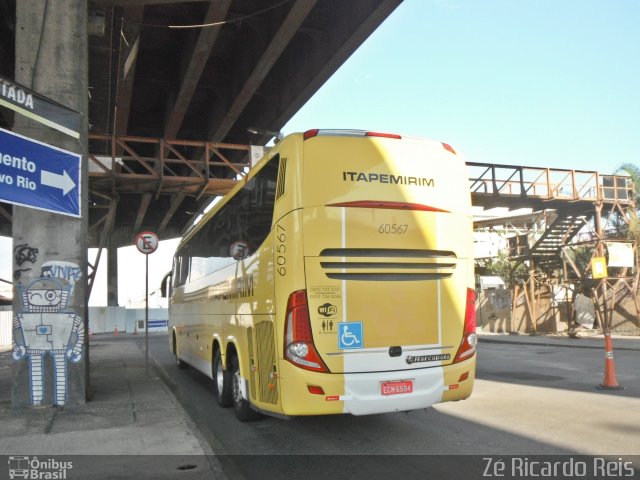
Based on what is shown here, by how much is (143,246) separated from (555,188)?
1949 cm

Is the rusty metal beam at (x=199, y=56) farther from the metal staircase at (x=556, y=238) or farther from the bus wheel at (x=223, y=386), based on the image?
the metal staircase at (x=556, y=238)

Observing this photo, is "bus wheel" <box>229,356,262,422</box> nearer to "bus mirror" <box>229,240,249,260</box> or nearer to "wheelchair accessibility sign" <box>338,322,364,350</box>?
"bus mirror" <box>229,240,249,260</box>

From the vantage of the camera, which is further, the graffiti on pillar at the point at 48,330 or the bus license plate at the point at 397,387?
the graffiti on pillar at the point at 48,330

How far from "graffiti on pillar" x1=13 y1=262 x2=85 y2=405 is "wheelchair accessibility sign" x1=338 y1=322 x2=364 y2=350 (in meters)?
5.15

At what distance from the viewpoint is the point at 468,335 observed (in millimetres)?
6742

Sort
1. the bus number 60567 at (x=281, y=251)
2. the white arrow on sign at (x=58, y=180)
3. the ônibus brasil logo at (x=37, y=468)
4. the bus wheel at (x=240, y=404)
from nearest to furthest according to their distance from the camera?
the ônibus brasil logo at (x=37, y=468) < the bus number 60567 at (x=281, y=251) < the bus wheel at (x=240, y=404) < the white arrow on sign at (x=58, y=180)

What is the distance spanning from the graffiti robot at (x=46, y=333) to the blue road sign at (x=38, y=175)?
1352mm

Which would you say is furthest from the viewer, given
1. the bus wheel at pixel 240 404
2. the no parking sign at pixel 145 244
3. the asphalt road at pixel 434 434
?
the no parking sign at pixel 145 244

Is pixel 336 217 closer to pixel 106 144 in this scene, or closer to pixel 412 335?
pixel 412 335

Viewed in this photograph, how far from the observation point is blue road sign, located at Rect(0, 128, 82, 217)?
24.4 feet

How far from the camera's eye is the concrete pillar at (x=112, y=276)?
4666 centimetres

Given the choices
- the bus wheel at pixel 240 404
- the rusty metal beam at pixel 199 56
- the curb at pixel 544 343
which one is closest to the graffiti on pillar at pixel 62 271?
the bus wheel at pixel 240 404

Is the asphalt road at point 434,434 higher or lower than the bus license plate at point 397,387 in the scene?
lower

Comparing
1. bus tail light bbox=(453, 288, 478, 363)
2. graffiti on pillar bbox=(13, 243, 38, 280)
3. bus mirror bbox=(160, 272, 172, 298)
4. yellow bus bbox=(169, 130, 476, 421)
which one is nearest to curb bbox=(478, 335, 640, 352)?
bus tail light bbox=(453, 288, 478, 363)
